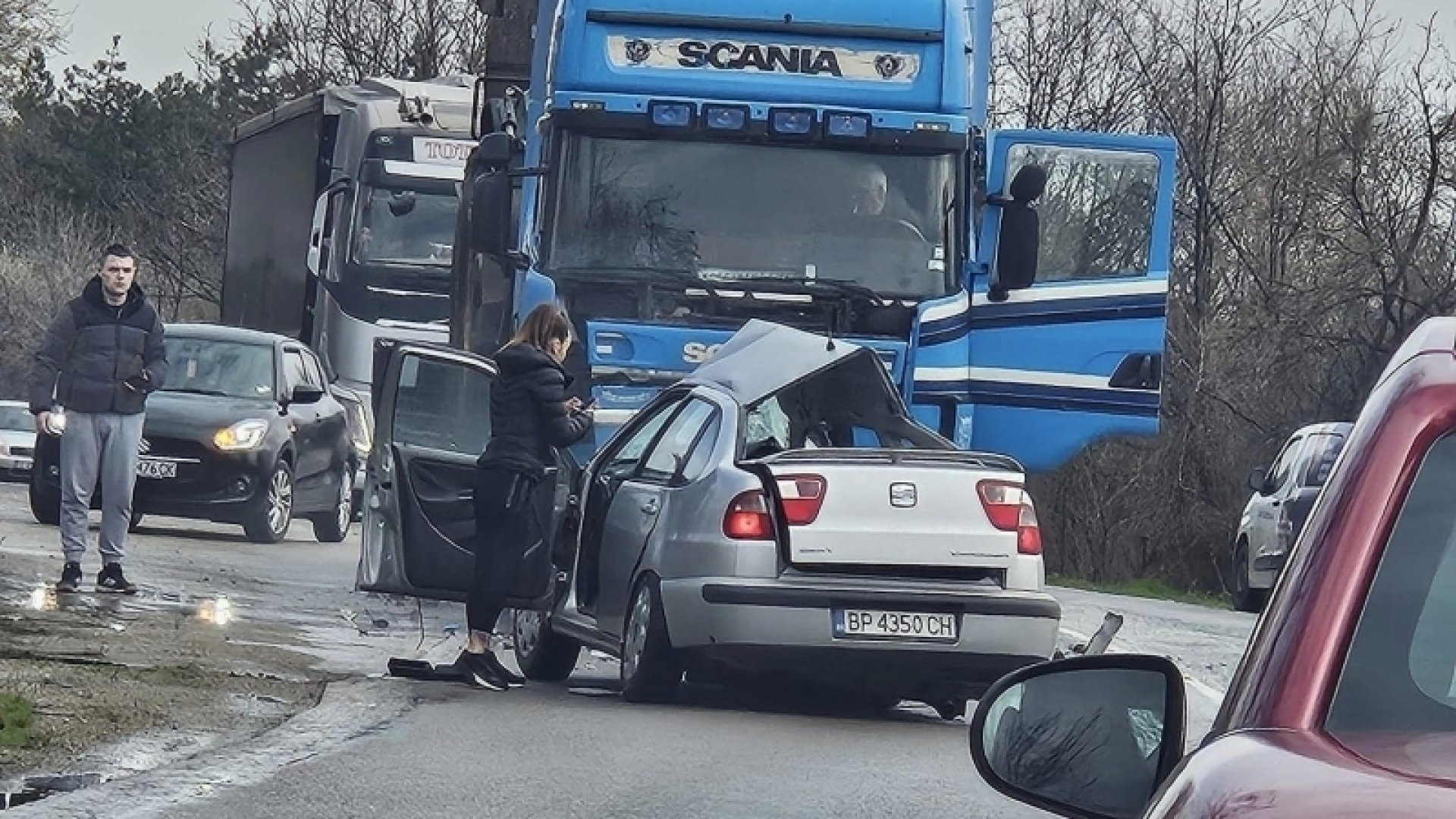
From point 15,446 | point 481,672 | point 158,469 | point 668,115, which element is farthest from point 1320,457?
point 15,446

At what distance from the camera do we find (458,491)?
45.4 feet

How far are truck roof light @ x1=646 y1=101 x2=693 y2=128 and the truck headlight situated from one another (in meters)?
7.98

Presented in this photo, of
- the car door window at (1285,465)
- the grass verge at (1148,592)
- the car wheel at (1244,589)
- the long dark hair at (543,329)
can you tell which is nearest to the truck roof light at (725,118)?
the long dark hair at (543,329)

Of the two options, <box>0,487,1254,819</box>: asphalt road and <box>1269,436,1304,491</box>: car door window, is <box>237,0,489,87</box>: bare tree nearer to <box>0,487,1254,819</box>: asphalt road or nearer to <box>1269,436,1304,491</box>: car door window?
<box>1269,436,1304,491</box>: car door window

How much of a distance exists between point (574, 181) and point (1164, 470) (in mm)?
30863

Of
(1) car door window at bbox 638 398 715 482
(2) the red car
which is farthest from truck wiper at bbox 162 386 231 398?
(2) the red car

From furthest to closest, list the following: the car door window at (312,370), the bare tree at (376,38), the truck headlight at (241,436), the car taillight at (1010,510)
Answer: the bare tree at (376,38) → the car door window at (312,370) → the truck headlight at (241,436) → the car taillight at (1010,510)

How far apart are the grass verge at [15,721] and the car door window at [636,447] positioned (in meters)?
3.76

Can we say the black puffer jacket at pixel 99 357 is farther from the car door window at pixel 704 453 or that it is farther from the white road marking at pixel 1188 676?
the white road marking at pixel 1188 676

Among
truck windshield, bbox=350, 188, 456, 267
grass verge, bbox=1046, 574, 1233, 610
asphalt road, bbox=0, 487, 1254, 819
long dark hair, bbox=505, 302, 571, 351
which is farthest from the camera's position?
grass verge, bbox=1046, 574, 1233, 610

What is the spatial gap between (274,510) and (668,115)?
8.80m

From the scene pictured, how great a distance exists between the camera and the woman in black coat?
41.6 ft

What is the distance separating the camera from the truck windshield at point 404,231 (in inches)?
1013

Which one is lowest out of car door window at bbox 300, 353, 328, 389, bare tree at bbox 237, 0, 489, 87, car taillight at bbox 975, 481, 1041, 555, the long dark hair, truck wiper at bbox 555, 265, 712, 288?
car taillight at bbox 975, 481, 1041, 555
